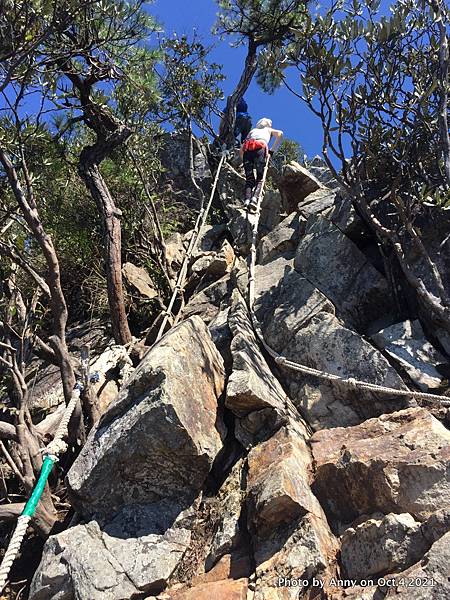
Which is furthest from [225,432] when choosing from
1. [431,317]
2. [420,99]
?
[420,99]

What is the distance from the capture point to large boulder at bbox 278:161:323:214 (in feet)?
28.2

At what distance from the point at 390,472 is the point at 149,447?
178cm

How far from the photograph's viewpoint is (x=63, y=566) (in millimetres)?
3461

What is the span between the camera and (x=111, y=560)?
3.51m

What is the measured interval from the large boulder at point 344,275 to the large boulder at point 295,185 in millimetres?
2230

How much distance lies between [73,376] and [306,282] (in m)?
2.80

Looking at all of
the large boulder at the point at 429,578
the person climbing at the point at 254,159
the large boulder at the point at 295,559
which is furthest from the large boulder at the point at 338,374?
the person climbing at the point at 254,159

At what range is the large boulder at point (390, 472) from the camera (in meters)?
3.30

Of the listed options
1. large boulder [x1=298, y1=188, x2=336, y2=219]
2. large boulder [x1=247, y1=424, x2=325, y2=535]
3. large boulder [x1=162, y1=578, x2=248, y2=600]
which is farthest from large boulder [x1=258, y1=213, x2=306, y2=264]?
large boulder [x1=162, y1=578, x2=248, y2=600]

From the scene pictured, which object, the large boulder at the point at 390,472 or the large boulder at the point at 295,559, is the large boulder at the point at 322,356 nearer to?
the large boulder at the point at 390,472

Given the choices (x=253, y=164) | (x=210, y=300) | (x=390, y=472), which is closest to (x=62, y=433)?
(x=390, y=472)

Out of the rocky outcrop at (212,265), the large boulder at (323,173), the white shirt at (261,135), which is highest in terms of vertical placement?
the white shirt at (261,135)

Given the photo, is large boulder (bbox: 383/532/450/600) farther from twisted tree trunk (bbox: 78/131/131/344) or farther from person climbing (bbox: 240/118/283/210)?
person climbing (bbox: 240/118/283/210)

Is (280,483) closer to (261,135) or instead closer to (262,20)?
(261,135)
